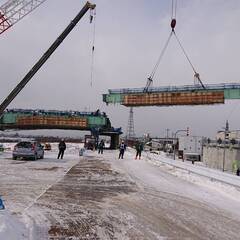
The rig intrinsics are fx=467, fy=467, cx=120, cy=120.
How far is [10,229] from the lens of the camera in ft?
26.1

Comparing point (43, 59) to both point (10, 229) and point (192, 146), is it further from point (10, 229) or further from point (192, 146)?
point (192, 146)

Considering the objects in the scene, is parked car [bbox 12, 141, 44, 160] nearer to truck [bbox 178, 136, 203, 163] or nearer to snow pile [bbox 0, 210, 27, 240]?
snow pile [bbox 0, 210, 27, 240]

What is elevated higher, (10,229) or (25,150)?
(25,150)

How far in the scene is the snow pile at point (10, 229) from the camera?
24.7 ft

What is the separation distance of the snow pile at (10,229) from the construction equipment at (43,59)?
16.6 meters

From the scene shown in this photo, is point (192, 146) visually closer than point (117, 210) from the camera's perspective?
No

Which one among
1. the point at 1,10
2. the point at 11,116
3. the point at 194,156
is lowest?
the point at 194,156

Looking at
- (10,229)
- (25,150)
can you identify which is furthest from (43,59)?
(10,229)

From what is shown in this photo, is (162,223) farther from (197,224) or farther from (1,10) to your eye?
(1,10)

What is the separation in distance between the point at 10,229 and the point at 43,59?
2293cm

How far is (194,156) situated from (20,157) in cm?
5150

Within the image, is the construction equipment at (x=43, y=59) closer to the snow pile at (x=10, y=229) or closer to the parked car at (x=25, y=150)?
the parked car at (x=25, y=150)

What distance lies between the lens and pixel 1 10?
42.4 m

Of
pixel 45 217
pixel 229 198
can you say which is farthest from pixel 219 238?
pixel 229 198
